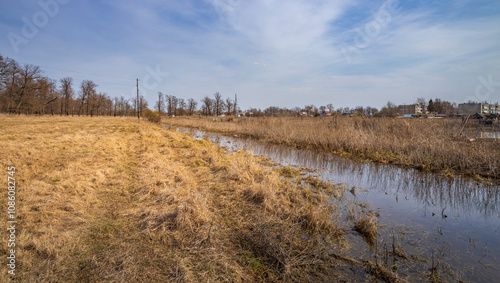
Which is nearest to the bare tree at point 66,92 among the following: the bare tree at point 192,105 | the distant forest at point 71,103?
the distant forest at point 71,103

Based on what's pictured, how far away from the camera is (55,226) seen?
3250 mm

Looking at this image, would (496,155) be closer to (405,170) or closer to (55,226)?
(405,170)

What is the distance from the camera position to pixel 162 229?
332 centimetres

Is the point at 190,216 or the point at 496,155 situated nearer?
the point at 190,216

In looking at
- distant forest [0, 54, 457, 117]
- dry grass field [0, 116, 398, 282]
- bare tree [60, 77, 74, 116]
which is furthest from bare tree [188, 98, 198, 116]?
dry grass field [0, 116, 398, 282]

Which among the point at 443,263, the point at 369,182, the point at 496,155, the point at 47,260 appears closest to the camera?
the point at 47,260

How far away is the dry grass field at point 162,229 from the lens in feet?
8.27

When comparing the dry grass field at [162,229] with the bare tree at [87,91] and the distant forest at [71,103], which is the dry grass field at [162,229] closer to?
the distant forest at [71,103]

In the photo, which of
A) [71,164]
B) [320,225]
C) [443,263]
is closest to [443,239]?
[443,263]

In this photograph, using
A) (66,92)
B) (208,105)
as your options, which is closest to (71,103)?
(66,92)

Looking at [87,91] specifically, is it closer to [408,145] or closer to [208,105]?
[208,105]

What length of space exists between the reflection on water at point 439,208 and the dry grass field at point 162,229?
1.24 metres

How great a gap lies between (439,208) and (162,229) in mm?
6173

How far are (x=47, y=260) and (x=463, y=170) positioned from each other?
38.3 ft
